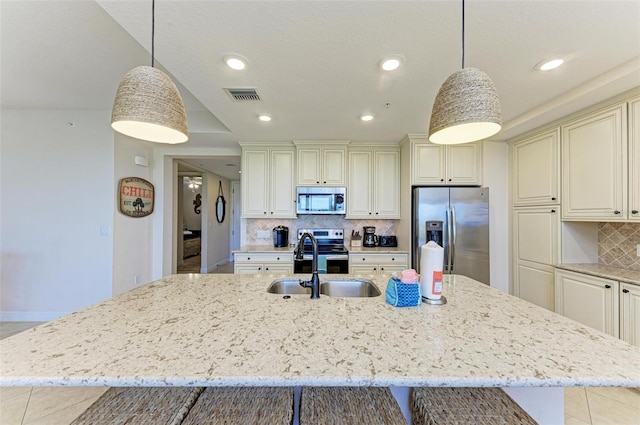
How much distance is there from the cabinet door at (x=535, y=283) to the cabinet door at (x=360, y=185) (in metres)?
2.00

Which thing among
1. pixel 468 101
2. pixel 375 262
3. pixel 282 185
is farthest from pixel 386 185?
pixel 468 101

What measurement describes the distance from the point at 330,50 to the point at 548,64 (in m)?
1.58

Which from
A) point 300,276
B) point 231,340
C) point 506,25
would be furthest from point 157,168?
point 506,25

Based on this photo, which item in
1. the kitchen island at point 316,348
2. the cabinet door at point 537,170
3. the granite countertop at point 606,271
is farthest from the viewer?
the cabinet door at point 537,170

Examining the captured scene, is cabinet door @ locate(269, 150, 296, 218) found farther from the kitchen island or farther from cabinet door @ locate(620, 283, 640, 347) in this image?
cabinet door @ locate(620, 283, 640, 347)

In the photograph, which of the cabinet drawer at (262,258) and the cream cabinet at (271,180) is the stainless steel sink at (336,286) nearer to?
the cabinet drawer at (262,258)

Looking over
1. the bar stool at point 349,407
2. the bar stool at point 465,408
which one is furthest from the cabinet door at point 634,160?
the bar stool at point 349,407

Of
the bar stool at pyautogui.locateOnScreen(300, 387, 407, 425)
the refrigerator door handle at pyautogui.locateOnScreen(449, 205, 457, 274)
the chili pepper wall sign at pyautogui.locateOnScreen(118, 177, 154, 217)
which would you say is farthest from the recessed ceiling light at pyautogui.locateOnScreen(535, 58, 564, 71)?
the chili pepper wall sign at pyautogui.locateOnScreen(118, 177, 154, 217)

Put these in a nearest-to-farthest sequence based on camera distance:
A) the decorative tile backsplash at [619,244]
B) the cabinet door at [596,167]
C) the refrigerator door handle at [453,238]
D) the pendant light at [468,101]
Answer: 1. the pendant light at [468,101]
2. the cabinet door at [596,167]
3. the decorative tile backsplash at [619,244]
4. the refrigerator door handle at [453,238]

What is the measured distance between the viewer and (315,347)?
2.88ft

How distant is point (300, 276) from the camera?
1.93m

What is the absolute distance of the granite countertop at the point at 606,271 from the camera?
2.01 m

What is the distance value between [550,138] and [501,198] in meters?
0.90

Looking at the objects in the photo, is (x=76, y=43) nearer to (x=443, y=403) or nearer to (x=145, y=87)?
(x=145, y=87)
